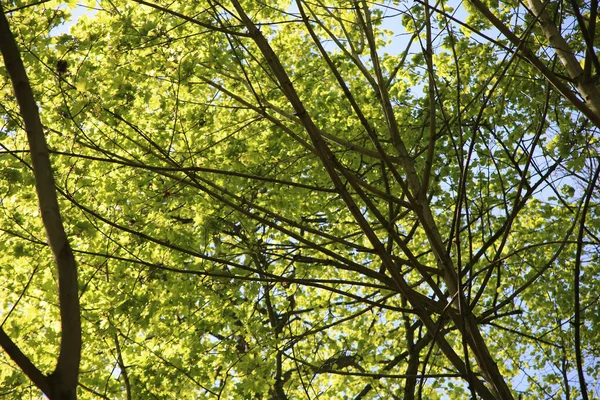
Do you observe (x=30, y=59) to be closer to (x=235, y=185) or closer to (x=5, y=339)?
(x=235, y=185)

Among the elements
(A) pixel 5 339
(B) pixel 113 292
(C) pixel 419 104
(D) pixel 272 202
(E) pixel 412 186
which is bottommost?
(A) pixel 5 339


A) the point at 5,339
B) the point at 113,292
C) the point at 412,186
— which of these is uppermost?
the point at 113,292

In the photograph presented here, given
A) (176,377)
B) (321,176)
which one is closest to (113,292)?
(176,377)

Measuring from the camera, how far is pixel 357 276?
736cm

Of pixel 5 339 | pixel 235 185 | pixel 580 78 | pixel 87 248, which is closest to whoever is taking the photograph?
pixel 5 339

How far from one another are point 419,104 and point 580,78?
453 cm

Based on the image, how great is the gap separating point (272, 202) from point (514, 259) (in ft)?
10.3

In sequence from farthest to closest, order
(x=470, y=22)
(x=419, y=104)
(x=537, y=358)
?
(x=537, y=358), (x=419, y=104), (x=470, y=22)

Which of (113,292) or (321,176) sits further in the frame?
(321,176)

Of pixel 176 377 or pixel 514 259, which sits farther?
pixel 514 259

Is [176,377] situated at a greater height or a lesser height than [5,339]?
greater

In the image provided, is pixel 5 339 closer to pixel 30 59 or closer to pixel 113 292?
pixel 30 59

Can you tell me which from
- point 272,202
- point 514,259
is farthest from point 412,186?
point 514,259

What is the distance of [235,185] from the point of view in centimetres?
612
